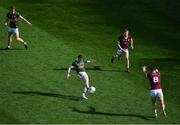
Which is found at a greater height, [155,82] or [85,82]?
[155,82]

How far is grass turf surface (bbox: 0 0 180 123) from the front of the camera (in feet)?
86.8

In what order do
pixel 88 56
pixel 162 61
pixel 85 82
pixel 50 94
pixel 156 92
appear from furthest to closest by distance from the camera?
pixel 88 56 < pixel 162 61 < pixel 50 94 < pixel 85 82 < pixel 156 92

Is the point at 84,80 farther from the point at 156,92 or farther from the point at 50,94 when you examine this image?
the point at 156,92

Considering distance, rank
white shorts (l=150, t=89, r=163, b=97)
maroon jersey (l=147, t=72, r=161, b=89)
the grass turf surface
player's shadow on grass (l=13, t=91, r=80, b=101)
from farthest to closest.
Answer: player's shadow on grass (l=13, t=91, r=80, b=101)
the grass turf surface
maroon jersey (l=147, t=72, r=161, b=89)
white shorts (l=150, t=89, r=163, b=97)

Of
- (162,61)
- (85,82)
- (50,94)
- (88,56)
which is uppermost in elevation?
(88,56)

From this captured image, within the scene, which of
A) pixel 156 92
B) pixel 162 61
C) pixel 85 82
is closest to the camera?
pixel 156 92

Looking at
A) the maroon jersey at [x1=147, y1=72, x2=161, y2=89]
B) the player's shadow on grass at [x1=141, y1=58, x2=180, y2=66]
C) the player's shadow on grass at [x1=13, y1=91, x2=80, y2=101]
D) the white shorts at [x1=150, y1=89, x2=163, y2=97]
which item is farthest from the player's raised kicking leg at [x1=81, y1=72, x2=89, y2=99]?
the player's shadow on grass at [x1=141, y1=58, x2=180, y2=66]

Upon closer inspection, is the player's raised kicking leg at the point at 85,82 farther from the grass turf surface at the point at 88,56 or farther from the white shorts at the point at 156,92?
the white shorts at the point at 156,92

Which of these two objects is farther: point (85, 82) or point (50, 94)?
point (50, 94)

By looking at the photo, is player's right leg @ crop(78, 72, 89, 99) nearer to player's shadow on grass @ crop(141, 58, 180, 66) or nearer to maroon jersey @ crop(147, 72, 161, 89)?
maroon jersey @ crop(147, 72, 161, 89)

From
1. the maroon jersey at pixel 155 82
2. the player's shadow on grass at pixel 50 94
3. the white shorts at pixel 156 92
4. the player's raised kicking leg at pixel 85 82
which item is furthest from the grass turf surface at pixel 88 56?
the maroon jersey at pixel 155 82

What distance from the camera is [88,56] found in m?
34.8

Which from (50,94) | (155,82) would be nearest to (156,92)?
(155,82)

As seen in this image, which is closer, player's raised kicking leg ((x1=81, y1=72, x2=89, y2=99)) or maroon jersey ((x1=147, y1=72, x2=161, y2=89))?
maroon jersey ((x1=147, y1=72, x2=161, y2=89))
